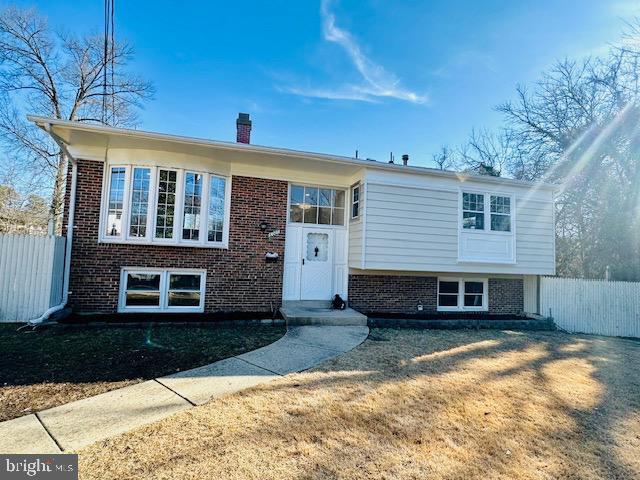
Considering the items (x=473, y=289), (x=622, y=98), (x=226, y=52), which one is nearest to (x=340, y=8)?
(x=226, y=52)

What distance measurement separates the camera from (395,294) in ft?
30.5

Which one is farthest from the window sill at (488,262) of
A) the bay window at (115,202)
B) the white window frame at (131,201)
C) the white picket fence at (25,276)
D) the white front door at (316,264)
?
the white picket fence at (25,276)

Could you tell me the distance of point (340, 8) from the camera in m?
9.17

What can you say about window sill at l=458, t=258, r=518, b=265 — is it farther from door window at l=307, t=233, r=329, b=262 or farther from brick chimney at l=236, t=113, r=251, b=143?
brick chimney at l=236, t=113, r=251, b=143

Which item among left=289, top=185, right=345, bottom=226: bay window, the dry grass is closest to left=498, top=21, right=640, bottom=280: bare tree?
left=289, top=185, right=345, bottom=226: bay window

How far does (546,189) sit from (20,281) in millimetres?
13330

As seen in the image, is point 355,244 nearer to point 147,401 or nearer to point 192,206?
point 192,206

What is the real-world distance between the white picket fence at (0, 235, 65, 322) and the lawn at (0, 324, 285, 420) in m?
0.44

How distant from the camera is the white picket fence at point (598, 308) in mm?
9766

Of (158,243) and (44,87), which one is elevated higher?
(44,87)

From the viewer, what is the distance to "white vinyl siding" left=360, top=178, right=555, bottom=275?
8.27m

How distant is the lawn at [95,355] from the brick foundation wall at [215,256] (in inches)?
56.7

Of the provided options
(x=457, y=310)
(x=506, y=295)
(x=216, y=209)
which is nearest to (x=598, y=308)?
(x=506, y=295)

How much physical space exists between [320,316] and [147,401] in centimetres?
432
